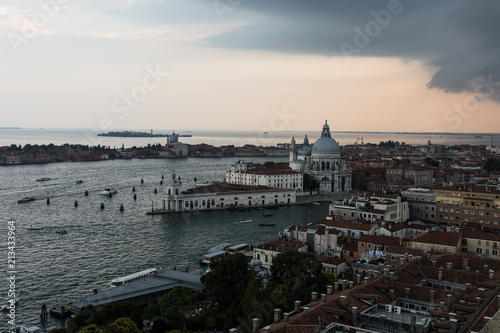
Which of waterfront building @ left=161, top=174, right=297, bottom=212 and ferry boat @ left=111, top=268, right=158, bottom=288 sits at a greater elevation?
waterfront building @ left=161, top=174, right=297, bottom=212

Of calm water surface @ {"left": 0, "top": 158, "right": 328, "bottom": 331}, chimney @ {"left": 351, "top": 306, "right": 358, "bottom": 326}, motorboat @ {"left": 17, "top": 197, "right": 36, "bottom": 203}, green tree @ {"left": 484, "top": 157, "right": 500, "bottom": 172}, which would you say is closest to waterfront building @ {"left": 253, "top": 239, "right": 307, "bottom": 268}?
calm water surface @ {"left": 0, "top": 158, "right": 328, "bottom": 331}

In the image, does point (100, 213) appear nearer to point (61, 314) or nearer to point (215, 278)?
point (61, 314)

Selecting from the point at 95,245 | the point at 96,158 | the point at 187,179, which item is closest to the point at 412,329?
the point at 95,245

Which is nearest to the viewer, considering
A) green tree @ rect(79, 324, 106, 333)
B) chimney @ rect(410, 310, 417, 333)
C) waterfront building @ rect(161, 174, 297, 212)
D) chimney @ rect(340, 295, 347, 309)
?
chimney @ rect(410, 310, 417, 333)

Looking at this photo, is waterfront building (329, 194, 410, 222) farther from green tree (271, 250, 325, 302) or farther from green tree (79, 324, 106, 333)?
green tree (79, 324, 106, 333)

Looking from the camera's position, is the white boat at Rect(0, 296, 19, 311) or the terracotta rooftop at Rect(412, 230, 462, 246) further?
the terracotta rooftop at Rect(412, 230, 462, 246)

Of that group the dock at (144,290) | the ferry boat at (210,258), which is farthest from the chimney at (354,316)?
the ferry boat at (210,258)
